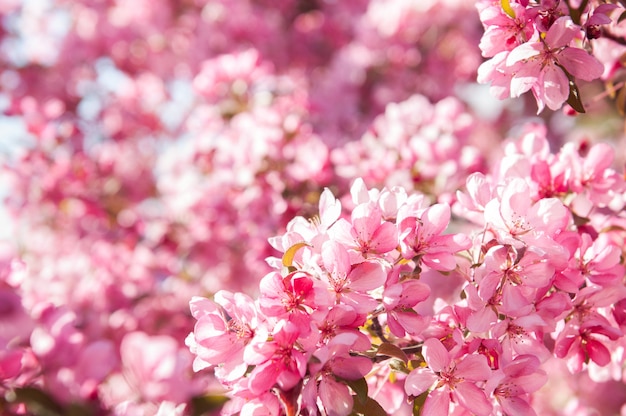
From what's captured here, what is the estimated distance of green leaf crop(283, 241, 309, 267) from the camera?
1075mm

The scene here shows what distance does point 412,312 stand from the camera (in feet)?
3.58

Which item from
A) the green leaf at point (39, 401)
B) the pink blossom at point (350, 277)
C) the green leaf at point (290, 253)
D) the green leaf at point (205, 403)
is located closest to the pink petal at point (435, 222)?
the pink blossom at point (350, 277)

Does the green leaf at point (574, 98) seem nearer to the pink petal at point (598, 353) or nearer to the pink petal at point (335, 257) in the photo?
the pink petal at point (598, 353)

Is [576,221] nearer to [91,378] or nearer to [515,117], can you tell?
[91,378]

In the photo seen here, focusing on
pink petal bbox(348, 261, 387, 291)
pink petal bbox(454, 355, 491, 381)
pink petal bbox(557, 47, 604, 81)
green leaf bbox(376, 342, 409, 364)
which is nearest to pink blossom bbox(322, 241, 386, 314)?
pink petal bbox(348, 261, 387, 291)

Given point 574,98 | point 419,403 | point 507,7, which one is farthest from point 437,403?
point 507,7

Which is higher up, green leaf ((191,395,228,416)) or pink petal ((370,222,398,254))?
pink petal ((370,222,398,254))

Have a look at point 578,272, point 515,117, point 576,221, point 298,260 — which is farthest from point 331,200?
point 515,117

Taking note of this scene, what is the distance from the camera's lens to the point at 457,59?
436cm

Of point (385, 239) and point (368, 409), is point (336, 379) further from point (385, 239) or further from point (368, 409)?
point (385, 239)

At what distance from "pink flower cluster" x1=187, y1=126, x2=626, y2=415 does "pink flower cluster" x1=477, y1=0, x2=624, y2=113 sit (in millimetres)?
221

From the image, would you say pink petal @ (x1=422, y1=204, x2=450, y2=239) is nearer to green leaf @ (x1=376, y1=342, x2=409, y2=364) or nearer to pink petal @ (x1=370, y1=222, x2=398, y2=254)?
pink petal @ (x1=370, y1=222, x2=398, y2=254)

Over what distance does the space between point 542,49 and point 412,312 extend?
1.94 feet

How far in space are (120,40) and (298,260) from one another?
12.3 ft
